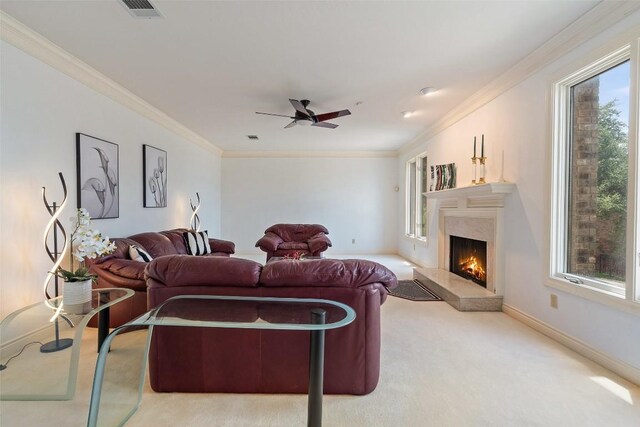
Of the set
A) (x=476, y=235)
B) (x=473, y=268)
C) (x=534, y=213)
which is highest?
(x=534, y=213)

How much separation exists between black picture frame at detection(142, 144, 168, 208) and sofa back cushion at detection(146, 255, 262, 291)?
307 cm

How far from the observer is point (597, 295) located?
237cm

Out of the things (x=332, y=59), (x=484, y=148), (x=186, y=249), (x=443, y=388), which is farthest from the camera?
(x=186, y=249)

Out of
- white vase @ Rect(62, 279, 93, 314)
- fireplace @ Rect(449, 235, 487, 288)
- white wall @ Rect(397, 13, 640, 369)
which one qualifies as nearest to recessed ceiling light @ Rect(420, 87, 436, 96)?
white wall @ Rect(397, 13, 640, 369)

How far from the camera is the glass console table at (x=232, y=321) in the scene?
4.65 feet

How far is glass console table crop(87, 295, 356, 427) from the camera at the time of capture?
1.42 metres

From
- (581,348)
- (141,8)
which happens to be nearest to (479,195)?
(581,348)

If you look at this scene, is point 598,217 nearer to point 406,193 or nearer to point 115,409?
point 115,409

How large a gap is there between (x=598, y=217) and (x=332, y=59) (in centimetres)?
268

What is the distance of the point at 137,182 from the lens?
4375 mm

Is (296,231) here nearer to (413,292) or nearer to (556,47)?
(413,292)

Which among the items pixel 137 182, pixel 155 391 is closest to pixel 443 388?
pixel 155 391

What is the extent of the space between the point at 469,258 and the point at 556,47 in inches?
106

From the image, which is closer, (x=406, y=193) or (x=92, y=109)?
(x=92, y=109)
